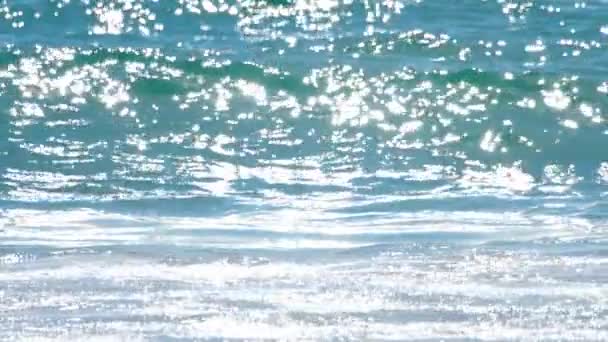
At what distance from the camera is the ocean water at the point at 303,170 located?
684 centimetres

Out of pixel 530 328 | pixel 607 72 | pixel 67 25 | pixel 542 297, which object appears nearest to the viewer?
pixel 530 328

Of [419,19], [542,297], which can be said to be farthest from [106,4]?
[542,297]

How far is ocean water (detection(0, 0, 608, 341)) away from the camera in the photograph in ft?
22.5

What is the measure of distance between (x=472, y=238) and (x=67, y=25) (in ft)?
26.8

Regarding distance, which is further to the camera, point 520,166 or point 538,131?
point 538,131

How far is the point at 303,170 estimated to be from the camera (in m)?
12.6

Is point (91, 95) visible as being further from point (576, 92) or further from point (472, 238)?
point (472, 238)

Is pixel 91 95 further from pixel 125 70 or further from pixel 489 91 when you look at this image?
pixel 489 91

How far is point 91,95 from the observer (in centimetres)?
1493

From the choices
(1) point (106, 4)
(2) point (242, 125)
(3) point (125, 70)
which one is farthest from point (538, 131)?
(1) point (106, 4)

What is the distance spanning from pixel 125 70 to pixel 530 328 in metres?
9.49

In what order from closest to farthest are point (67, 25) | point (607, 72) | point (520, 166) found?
point (520, 166), point (607, 72), point (67, 25)

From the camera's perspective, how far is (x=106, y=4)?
16750mm

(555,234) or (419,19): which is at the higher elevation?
(419,19)
